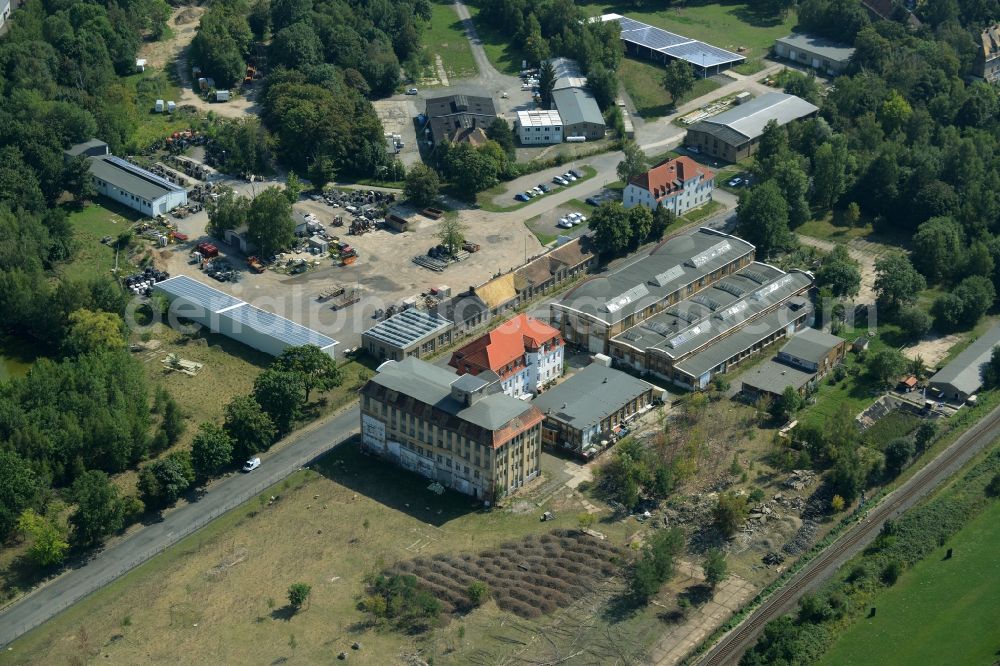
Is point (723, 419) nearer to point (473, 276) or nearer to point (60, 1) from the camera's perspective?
point (473, 276)

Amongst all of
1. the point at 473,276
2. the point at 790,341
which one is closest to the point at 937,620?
the point at 790,341

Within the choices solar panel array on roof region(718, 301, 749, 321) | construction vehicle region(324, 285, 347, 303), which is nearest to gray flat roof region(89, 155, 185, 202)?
construction vehicle region(324, 285, 347, 303)

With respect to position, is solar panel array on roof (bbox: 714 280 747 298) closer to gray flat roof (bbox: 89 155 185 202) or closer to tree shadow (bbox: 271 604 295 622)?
tree shadow (bbox: 271 604 295 622)

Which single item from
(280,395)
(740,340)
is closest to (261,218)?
(280,395)

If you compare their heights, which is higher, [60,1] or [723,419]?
[60,1]

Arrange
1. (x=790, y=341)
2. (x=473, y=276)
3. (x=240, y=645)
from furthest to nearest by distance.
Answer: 1. (x=473, y=276)
2. (x=790, y=341)
3. (x=240, y=645)

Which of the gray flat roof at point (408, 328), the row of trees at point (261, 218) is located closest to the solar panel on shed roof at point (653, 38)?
the row of trees at point (261, 218)

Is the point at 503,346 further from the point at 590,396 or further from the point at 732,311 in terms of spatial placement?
the point at 732,311
